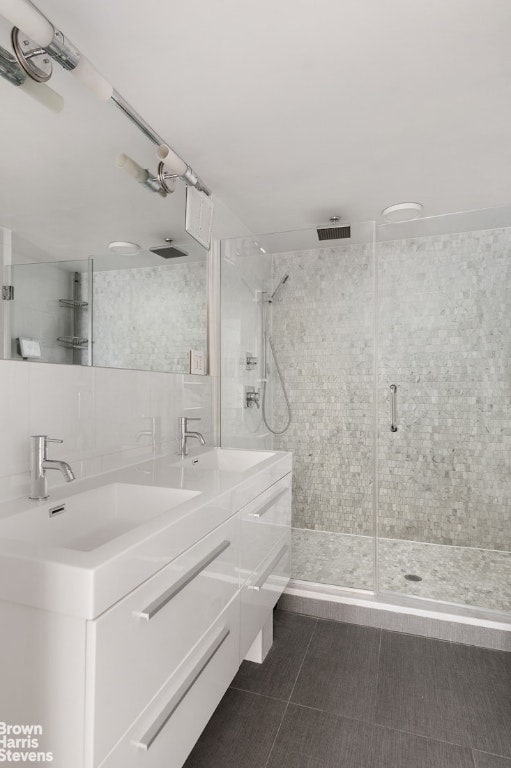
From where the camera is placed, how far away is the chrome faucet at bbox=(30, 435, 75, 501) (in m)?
1.23

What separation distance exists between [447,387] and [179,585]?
2.57 metres

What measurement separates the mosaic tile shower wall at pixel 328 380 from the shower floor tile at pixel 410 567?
4.9 inches

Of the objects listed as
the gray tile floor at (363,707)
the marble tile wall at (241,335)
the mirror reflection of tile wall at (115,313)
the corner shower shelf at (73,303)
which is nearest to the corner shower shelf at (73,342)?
the mirror reflection of tile wall at (115,313)

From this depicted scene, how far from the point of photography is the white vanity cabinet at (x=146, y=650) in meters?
0.80

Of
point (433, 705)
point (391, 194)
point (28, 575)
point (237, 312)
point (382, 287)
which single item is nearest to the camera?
point (28, 575)

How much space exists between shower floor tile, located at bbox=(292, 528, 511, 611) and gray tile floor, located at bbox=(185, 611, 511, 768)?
281mm

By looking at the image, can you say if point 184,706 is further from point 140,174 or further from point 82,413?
point 140,174

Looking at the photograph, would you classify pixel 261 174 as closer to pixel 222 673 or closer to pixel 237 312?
pixel 237 312

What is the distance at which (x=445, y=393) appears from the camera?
3123 mm

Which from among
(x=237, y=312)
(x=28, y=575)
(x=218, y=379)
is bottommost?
(x=28, y=575)

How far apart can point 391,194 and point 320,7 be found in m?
1.47

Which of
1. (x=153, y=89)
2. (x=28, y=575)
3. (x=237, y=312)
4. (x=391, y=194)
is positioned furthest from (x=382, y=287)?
(x=28, y=575)

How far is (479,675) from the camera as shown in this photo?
6.23ft

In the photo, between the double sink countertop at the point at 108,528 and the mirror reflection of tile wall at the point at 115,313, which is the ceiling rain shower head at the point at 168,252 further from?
the double sink countertop at the point at 108,528
